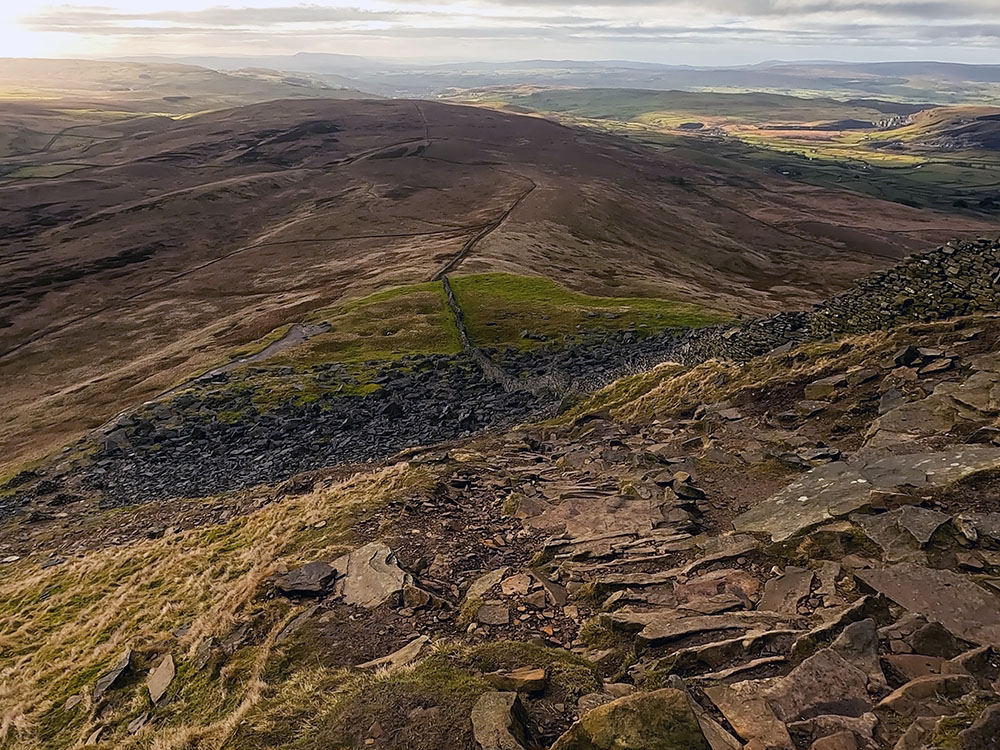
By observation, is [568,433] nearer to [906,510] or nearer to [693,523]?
[693,523]

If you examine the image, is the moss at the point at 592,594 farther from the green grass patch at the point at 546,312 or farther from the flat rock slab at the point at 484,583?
the green grass patch at the point at 546,312

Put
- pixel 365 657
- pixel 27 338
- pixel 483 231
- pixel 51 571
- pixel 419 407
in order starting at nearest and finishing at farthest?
1. pixel 365 657
2. pixel 51 571
3. pixel 419 407
4. pixel 27 338
5. pixel 483 231

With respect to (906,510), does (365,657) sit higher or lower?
lower

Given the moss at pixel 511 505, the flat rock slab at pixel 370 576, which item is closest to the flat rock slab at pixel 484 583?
the flat rock slab at pixel 370 576

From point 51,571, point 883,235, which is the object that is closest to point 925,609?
point 51,571

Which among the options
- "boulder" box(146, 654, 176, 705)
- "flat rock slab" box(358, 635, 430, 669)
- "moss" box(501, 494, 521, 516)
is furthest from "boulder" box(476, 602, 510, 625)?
"boulder" box(146, 654, 176, 705)

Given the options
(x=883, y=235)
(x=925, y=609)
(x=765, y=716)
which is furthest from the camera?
(x=883, y=235)

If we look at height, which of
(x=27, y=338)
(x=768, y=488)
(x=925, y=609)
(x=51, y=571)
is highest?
(x=925, y=609)

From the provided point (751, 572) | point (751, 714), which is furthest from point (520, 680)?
point (751, 572)

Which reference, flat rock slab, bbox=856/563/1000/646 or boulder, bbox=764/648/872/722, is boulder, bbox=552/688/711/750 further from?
flat rock slab, bbox=856/563/1000/646

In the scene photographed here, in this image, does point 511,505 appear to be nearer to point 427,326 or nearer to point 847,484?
point 847,484
